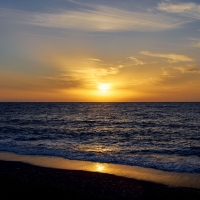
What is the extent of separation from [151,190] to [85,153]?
1076 cm

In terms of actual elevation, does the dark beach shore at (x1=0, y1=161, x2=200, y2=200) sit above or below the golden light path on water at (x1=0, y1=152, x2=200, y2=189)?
above

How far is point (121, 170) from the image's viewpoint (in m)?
16.8

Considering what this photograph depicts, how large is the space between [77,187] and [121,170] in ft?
15.3

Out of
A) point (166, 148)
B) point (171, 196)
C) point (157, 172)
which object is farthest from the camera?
point (166, 148)

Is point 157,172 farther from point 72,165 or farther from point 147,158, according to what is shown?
point 72,165

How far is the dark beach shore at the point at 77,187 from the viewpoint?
1148 centimetres

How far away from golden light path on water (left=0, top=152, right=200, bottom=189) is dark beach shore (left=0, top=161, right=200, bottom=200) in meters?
1.05

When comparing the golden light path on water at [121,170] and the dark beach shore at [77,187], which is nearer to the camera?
the dark beach shore at [77,187]

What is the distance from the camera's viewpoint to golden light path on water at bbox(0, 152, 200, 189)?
46.9ft

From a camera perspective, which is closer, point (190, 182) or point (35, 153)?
A: point (190, 182)

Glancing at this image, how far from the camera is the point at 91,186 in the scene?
42.5ft

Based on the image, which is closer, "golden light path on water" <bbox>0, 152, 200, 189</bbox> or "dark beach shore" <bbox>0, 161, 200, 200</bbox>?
"dark beach shore" <bbox>0, 161, 200, 200</bbox>

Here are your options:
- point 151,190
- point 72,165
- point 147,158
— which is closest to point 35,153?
point 72,165

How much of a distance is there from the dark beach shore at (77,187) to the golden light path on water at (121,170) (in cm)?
105
